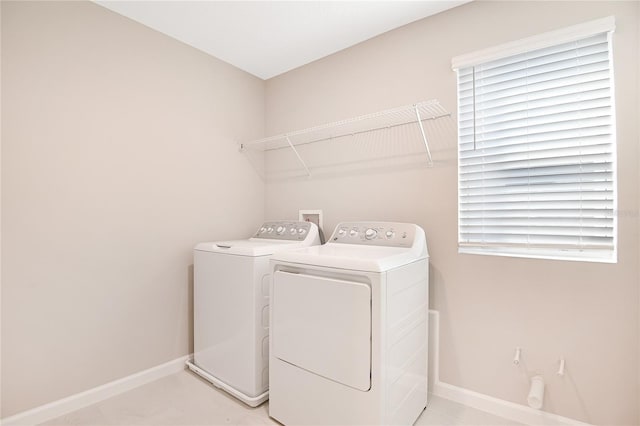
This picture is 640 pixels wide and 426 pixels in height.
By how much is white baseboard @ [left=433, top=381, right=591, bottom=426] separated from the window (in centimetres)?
79

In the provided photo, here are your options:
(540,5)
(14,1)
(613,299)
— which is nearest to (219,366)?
(613,299)

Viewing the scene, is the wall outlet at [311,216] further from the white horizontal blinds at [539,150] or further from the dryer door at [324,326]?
the white horizontal blinds at [539,150]

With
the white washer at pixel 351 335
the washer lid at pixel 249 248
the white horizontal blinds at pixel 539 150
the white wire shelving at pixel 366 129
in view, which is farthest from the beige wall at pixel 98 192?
the white horizontal blinds at pixel 539 150

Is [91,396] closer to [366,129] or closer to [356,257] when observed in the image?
[356,257]

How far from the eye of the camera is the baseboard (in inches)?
61.7

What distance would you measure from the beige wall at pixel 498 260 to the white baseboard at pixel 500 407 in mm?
31

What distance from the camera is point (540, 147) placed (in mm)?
1590

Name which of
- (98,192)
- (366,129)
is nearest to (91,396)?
(98,192)

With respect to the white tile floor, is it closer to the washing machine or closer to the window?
the washing machine

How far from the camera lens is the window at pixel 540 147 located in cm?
144

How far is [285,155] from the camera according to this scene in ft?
8.90

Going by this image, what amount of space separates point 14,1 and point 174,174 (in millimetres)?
1131

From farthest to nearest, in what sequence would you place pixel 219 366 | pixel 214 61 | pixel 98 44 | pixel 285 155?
pixel 285 155, pixel 214 61, pixel 219 366, pixel 98 44

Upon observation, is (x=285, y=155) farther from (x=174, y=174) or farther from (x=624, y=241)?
(x=624, y=241)
